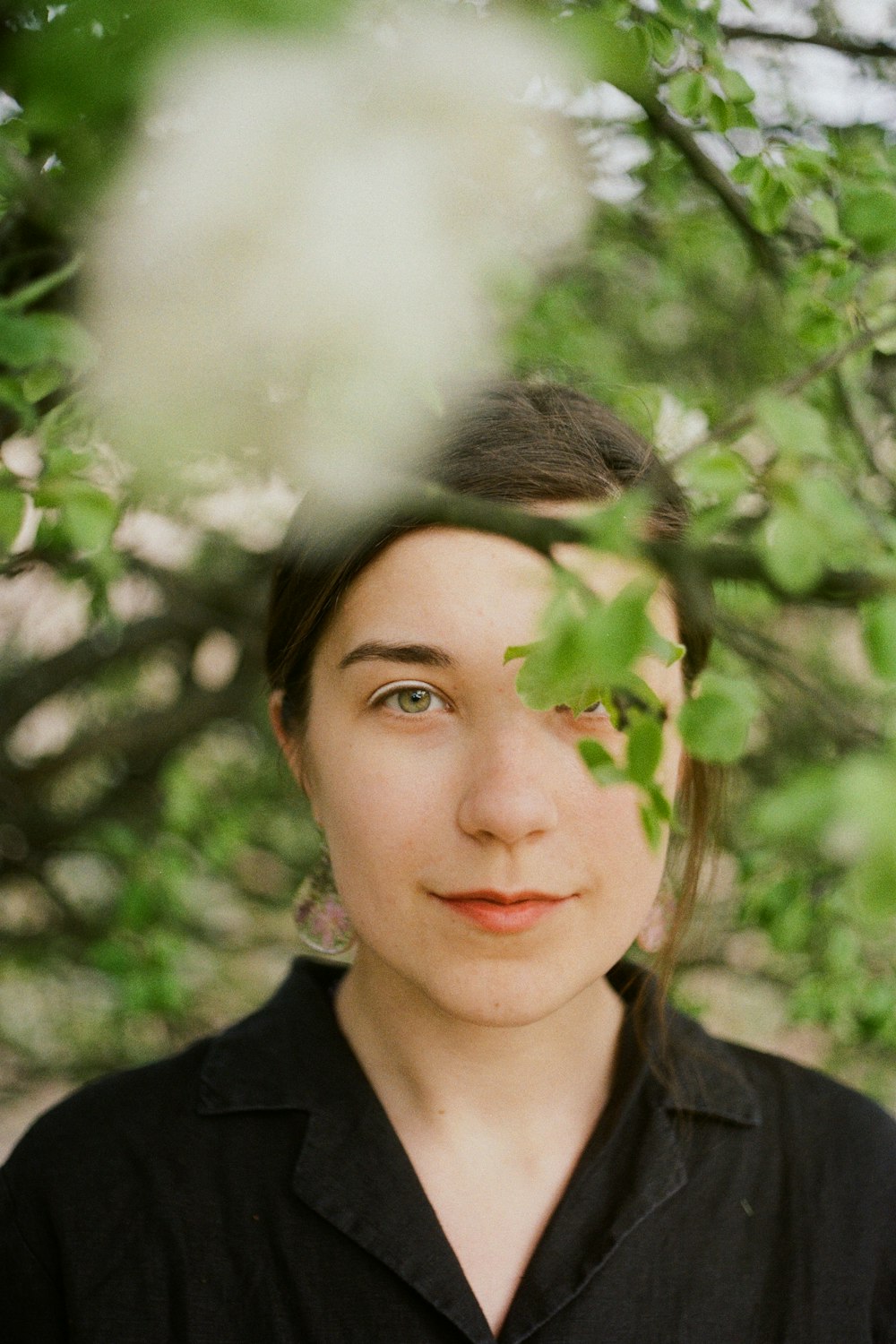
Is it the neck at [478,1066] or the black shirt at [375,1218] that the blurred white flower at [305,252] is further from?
the black shirt at [375,1218]

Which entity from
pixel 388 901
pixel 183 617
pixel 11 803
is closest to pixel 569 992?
pixel 388 901

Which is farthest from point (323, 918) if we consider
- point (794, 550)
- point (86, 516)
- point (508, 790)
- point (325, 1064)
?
point (794, 550)

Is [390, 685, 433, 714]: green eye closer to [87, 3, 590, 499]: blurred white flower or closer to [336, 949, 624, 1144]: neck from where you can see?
[87, 3, 590, 499]: blurred white flower

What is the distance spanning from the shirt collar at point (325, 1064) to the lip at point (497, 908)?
466 millimetres

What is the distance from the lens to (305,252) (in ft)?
4.16

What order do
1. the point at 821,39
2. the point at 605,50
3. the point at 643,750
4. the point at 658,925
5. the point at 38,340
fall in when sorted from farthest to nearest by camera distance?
the point at 821,39
the point at 658,925
the point at 38,340
the point at 605,50
the point at 643,750

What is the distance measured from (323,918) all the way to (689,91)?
1328 mm

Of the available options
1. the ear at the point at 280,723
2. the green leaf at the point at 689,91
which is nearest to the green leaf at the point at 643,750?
the green leaf at the point at 689,91

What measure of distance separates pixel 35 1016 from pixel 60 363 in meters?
3.68

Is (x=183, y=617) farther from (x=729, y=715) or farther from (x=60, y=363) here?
(x=729, y=715)

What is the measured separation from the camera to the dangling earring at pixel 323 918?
2.01 m

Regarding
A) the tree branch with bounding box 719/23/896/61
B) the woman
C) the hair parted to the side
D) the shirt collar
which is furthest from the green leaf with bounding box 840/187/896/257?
the shirt collar

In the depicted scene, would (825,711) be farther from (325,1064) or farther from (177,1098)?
(177,1098)

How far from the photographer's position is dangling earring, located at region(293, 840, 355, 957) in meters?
2.01
